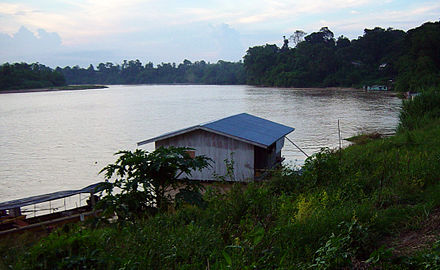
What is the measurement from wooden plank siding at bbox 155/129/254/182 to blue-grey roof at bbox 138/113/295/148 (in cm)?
30

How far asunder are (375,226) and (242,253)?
1.93 meters

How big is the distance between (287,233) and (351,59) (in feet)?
296

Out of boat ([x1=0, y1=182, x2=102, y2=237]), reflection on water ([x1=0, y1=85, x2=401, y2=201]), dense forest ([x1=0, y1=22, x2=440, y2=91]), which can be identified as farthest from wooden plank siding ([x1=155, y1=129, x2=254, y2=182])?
dense forest ([x1=0, y1=22, x2=440, y2=91])

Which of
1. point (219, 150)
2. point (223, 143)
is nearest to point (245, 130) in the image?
point (223, 143)

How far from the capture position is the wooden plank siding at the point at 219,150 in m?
14.0

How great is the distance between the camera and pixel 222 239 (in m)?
4.53

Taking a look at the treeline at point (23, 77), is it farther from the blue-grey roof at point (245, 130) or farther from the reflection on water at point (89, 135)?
the blue-grey roof at point (245, 130)

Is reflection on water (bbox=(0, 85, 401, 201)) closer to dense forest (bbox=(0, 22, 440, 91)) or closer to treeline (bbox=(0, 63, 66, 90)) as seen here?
dense forest (bbox=(0, 22, 440, 91))

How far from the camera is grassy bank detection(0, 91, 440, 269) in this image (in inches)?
140

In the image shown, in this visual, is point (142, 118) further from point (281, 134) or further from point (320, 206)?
point (320, 206)

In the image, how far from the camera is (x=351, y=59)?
290 feet

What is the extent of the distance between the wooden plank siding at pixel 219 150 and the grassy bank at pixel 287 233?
20.2ft

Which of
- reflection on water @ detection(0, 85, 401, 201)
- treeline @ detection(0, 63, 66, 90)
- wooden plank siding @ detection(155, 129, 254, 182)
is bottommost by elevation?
reflection on water @ detection(0, 85, 401, 201)

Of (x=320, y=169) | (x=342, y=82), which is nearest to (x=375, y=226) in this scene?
(x=320, y=169)
